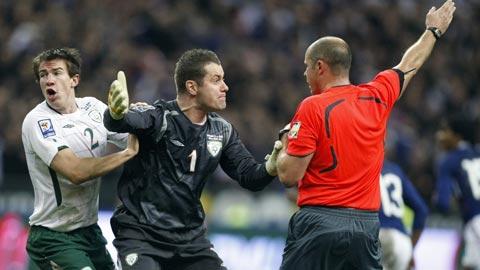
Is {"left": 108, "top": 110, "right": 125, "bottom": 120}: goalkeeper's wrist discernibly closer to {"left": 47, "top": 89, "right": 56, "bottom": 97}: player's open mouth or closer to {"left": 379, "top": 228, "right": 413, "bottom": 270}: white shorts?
{"left": 47, "top": 89, "right": 56, "bottom": 97}: player's open mouth

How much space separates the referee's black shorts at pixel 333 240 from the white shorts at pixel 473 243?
478 centimetres

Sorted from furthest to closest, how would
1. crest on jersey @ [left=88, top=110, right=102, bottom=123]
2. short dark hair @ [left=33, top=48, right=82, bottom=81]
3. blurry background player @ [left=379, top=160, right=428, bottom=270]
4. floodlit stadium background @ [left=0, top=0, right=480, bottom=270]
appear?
floodlit stadium background @ [left=0, top=0, right=480, bottom=270] < blurry background player @ [left=379, top=160, right=428, bottom=270] < crest on jersey @ [left=88, top=110, right=102, bottom=123] < short dark hair @ [left=33, top=48, right=82, bottom=81]

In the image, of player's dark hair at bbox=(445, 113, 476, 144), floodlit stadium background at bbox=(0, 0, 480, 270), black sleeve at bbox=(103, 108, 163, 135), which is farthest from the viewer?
floodlit stadium background at bbox=(0, 0, 480, 270)

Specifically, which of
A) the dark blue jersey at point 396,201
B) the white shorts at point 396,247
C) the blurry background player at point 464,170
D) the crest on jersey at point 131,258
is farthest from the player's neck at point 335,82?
the blurry background player at point 464,170

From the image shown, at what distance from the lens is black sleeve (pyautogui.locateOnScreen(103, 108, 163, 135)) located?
288 inches

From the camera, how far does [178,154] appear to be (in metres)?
7.80

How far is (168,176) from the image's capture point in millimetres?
7762

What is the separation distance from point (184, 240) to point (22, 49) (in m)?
9.88

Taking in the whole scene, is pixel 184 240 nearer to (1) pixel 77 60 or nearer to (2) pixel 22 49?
(1) pixel 77 60

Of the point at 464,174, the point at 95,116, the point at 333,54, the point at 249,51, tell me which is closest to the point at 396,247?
the point at 464,174

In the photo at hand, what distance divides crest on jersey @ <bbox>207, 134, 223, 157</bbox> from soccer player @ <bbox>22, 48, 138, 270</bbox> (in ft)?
2.08

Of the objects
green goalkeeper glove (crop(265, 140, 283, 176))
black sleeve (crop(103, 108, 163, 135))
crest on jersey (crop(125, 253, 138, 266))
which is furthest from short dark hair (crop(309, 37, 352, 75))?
crest on jersey (crop(125, 253, 138, 266))

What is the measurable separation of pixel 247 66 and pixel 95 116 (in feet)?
34.1

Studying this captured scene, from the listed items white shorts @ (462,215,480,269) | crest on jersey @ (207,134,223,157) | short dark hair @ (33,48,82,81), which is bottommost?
white shorts @ (462,215,480,269)
